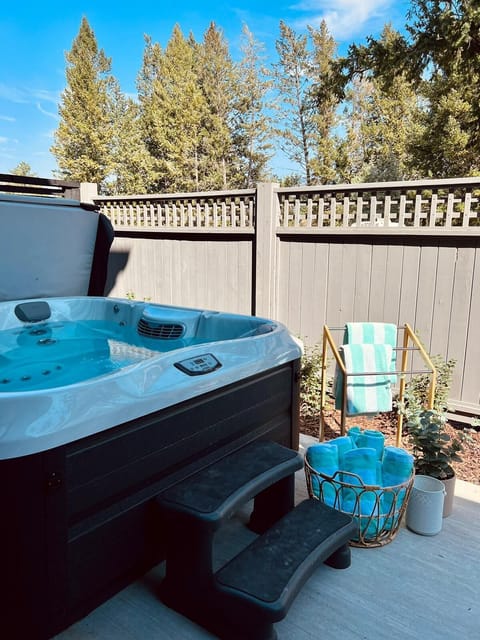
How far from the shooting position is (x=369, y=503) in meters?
1.68

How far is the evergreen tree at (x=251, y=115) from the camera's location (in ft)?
53.1

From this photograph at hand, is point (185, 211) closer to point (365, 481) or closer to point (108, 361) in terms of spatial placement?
point (108, 361)

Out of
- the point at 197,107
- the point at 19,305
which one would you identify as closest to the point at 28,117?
the point at 197,107

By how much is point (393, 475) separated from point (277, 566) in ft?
2.35

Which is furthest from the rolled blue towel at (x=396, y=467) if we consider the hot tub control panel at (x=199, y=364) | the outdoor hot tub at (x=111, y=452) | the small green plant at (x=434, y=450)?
the hot tub control panel at (x=199, y=364)

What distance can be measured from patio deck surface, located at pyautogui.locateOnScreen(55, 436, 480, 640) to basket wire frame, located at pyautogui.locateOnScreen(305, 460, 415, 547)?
0.05m

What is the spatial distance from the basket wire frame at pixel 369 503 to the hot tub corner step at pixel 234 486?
0.17 m

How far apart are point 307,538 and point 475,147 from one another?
8670 millimetres

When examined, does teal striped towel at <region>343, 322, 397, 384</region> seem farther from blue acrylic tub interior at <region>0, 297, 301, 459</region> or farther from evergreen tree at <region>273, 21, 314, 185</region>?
evergreen tree at <region>273, 21, 314, 185</region>

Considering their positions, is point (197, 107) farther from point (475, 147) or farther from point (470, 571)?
point (470, 571)

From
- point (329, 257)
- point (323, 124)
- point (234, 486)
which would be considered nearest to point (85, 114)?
point (323, 124)

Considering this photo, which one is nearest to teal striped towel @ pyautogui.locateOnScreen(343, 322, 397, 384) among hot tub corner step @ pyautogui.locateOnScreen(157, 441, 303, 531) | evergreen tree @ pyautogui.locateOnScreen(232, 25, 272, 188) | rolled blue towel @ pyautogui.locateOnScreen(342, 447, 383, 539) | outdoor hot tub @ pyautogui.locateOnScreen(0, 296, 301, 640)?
outdoor hot tub @ pyautogui.locateOnScreen(0, 296, 301, 640)

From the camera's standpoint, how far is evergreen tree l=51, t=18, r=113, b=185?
14.3 metres

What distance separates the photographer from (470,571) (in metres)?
1.55
